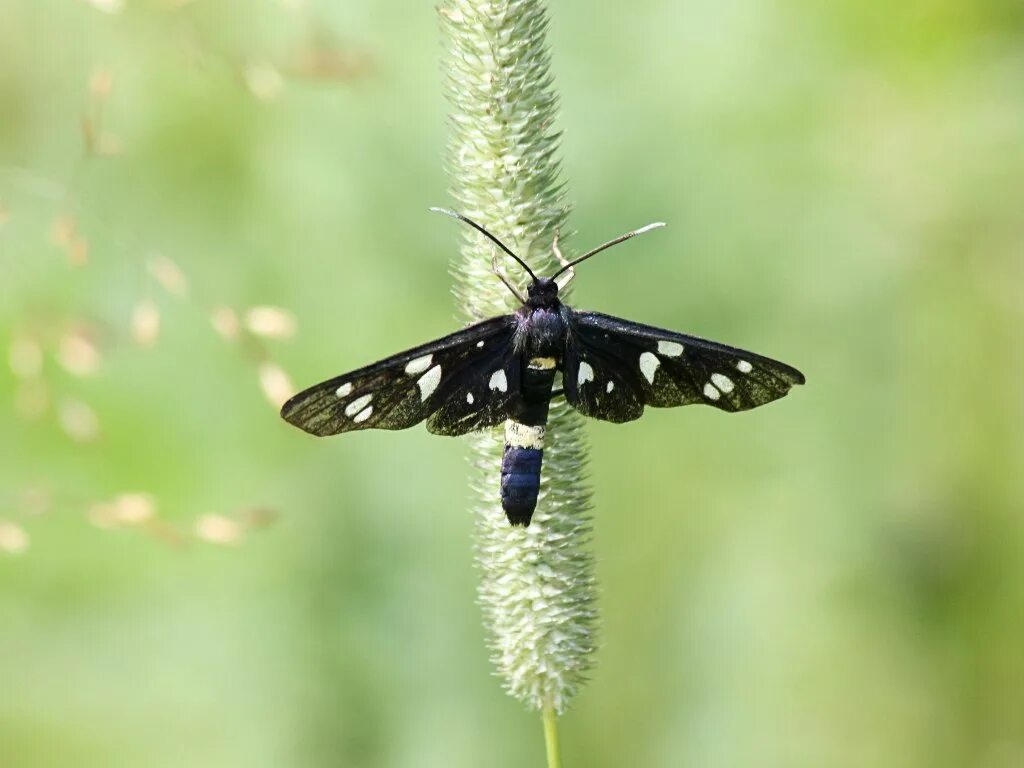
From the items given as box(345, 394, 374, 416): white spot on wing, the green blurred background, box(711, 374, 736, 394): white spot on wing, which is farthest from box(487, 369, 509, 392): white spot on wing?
the green blurred background

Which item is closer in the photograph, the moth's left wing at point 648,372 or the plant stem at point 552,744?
the plant stem at point 552,744

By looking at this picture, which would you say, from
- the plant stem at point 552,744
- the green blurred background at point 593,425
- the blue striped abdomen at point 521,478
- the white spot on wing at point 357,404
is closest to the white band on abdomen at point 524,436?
the blue striped abdomen at point 521,478

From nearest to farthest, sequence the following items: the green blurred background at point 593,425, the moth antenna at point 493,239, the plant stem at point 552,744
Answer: the plant stem at point 552,744, the moth antenna at point 493,239, the green blurred background at point 593,425

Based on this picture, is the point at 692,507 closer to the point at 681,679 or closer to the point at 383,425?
the point at 681,679

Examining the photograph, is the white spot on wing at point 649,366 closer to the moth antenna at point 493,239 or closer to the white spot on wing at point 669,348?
the white spot on wing at point 669,348

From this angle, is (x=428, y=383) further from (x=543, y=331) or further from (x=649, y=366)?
(x=649, y=366)

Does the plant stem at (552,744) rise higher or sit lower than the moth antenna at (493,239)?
lower

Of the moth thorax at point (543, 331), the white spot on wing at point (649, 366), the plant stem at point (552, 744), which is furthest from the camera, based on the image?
the white spot on wing at point (649, 366)
